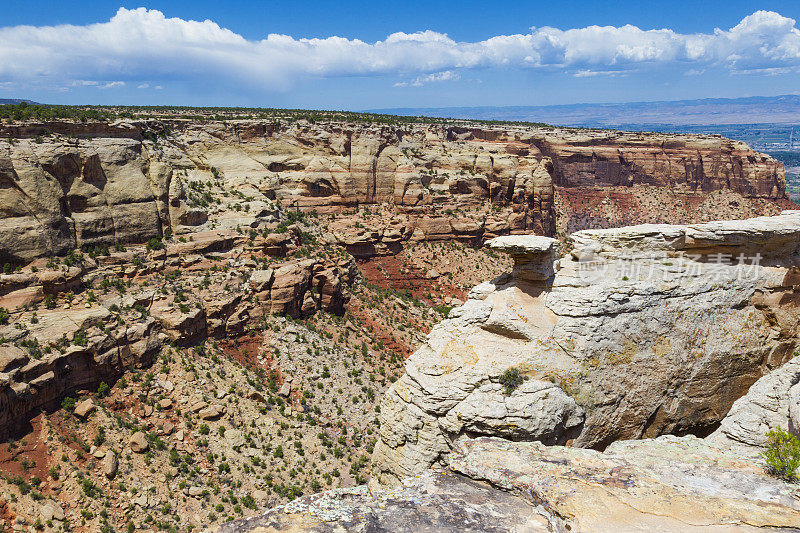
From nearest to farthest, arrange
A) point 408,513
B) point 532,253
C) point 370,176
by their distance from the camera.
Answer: point 408,513 < point 532,253 < point 370,176

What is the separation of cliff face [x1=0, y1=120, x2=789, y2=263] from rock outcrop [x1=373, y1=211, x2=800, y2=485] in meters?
32.9

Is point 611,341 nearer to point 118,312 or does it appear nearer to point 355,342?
point 355,342

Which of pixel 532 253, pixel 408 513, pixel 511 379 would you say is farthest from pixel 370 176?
pixel 408 513

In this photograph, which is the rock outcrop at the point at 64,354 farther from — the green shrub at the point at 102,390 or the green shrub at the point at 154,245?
the green shrub at the point at 154,245

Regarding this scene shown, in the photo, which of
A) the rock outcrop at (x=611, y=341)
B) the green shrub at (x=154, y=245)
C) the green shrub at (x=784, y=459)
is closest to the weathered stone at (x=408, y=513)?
the rock outcrop at (x=611, y=341)

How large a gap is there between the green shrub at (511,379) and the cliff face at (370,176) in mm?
34892

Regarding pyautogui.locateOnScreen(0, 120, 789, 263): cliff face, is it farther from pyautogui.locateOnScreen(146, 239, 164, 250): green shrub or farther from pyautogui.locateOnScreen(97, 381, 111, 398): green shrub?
pyautogui.locateOnScreen(97, 381, 111, 398): green shrub

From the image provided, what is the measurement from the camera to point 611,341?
57.7 ft

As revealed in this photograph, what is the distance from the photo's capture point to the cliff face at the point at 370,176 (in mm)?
37531

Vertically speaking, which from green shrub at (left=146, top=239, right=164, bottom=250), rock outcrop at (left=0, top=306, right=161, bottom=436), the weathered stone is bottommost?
rock outcrop at (left=0, top=306, right=161, bottom=436)

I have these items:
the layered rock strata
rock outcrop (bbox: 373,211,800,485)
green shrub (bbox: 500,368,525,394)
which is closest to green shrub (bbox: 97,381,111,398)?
the layered rock strata

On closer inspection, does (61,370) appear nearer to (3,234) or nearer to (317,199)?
(3,234)

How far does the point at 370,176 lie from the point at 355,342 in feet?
94.3

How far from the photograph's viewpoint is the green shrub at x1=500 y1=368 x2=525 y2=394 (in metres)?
16.8
